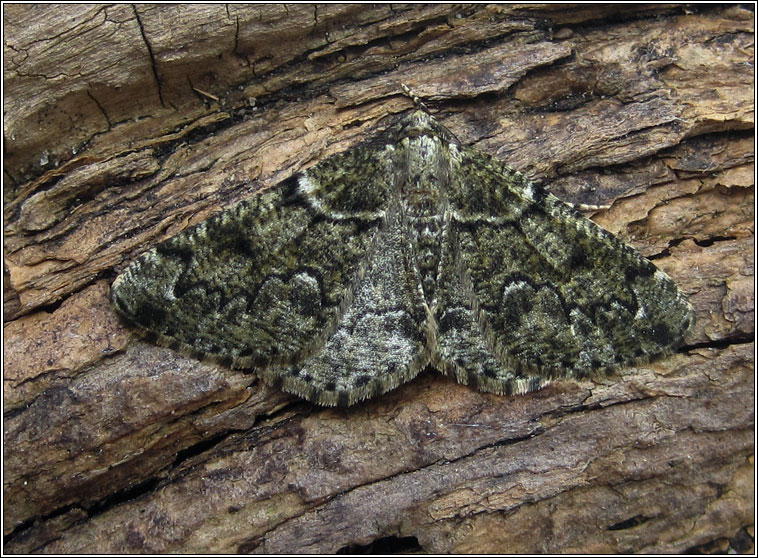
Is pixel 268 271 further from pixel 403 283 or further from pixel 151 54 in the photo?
pixel 151 54

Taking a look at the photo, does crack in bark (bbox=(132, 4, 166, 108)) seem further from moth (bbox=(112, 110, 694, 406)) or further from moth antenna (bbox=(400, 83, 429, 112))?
moth antenna (bbox=(400, 83, 429, 112))

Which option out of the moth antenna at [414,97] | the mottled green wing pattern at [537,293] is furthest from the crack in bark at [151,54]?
the mottled green wing pattern at [537,293]

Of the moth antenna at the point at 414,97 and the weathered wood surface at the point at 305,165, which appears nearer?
the weathered wood surface at the point at 305,165

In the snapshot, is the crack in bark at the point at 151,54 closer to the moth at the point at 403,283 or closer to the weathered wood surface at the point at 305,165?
the weathered wood surface at the point at 305,165

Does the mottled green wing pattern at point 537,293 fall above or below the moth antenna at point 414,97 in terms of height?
below

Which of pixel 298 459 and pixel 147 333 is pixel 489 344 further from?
pixel 147 333

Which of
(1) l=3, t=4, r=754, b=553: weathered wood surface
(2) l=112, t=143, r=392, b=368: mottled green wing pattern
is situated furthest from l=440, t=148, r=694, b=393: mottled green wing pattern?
(2) l=112, t=143, r=392, b=368: mottled green wing pattern
